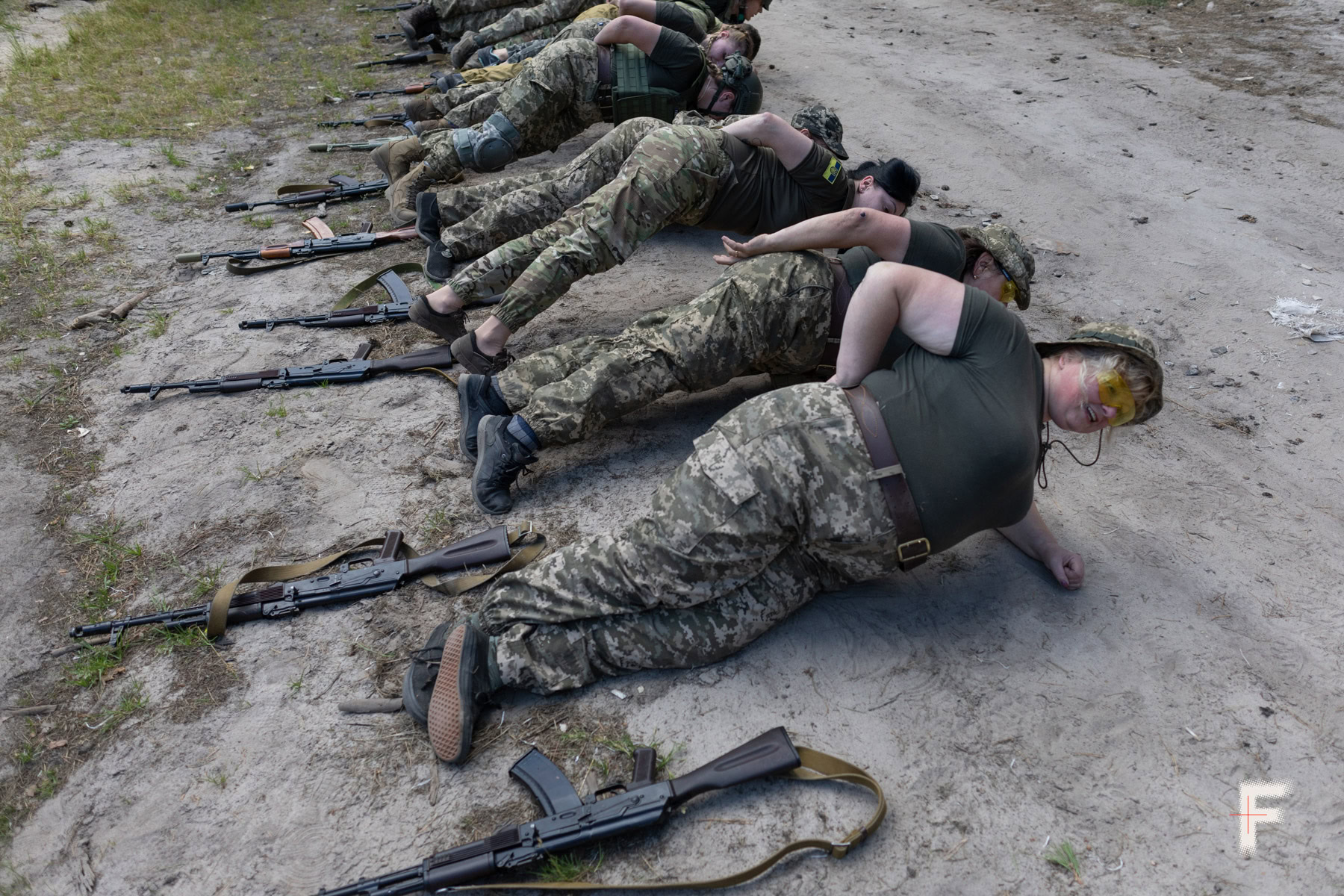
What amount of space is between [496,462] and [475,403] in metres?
0.41

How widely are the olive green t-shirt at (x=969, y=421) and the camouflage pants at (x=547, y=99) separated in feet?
13.3

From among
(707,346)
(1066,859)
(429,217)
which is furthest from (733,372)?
(429,217)

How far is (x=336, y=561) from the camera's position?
3.43 meters

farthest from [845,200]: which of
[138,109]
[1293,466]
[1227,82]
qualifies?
[138,109]

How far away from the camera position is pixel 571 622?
9.33ft

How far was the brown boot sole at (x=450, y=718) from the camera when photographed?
8.73 feet

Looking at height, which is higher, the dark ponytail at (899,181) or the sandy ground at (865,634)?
the dark ponytail at (899,181)

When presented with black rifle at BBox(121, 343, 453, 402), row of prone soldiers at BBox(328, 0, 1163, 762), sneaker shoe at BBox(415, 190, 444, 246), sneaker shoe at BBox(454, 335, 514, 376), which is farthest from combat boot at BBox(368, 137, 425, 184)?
sneaker shoe at BBox(454, 335, 514, 376)

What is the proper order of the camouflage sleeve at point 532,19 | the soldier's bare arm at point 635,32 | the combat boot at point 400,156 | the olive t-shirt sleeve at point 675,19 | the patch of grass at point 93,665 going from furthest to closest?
the camouflage sleeve at point 532,19
the combat boot at point 400,156
the olive t-shirt sleeve at point 675,19
the soldier's bare arm at point 635,32
the patch of grass at point 93,665

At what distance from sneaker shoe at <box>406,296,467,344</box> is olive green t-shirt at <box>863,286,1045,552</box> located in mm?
2712

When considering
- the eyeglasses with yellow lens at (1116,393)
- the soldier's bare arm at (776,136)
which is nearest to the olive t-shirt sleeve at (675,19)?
the soldier's bare arm at (776,136)

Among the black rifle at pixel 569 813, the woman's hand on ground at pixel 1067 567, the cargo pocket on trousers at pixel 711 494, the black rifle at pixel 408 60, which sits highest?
the black rifle at pixel 408 60

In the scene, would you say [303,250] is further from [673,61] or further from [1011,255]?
[1011,255]

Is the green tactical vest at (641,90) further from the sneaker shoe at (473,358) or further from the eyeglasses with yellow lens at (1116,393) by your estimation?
the eyeglasses with yellow lens at (1116,393)
